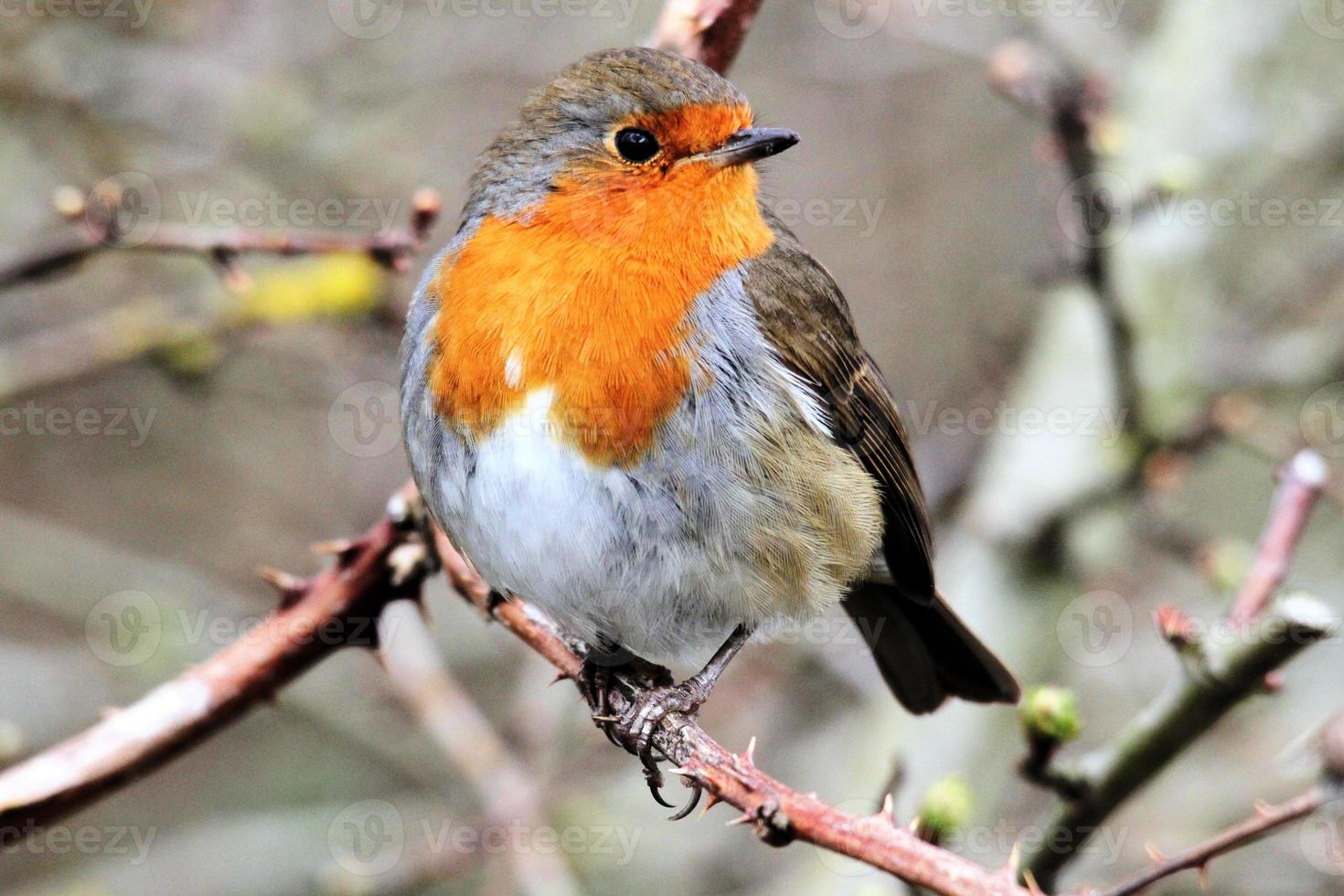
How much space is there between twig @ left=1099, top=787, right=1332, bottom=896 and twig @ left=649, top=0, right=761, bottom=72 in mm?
2014

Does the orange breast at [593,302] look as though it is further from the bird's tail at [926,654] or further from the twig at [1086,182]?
the twig at [1086,182]

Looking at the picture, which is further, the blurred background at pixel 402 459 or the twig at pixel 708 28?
the blurred background at pixel 402 459

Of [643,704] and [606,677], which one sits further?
[606,677]

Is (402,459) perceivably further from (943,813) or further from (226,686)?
(943,813)

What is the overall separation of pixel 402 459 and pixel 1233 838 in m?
4.74

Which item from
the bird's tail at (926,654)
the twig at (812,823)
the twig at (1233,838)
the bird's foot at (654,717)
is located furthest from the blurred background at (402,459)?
the twig at (1233,838)

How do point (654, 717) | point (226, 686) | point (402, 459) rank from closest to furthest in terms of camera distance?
point (226, 686) → point (654, 717) → point (402, 459)

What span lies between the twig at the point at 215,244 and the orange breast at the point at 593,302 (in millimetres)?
143

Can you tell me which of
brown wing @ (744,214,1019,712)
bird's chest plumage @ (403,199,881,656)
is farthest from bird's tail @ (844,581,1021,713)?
bird's chest plumage @ (403,199,881,656)

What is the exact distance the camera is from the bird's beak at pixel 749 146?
3262mm

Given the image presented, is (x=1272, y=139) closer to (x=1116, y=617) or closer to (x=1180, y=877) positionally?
(x=1116, y=617)

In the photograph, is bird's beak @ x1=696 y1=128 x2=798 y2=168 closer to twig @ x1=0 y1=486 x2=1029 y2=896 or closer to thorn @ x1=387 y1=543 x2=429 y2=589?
twig @ x1=0 y1=486 x2=1029 y2=896

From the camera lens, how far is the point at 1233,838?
2146mm

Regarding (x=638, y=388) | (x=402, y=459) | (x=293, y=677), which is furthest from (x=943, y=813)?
(x=402, y=459)
